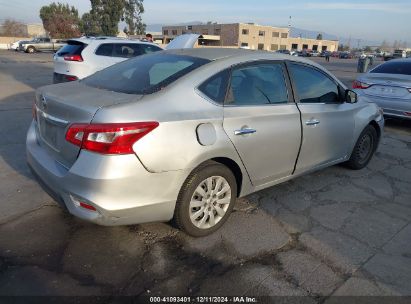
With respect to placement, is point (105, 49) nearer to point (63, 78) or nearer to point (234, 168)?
point (63, 78)

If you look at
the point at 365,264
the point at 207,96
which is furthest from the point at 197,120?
the point at 365,264

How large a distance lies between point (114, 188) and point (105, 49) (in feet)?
24.7

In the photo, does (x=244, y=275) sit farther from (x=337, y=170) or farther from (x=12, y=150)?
(x=12, y=150)

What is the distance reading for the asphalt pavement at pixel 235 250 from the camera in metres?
2.57

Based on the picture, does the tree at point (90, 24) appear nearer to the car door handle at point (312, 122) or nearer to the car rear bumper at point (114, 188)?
the car door handle at point (312, 122)

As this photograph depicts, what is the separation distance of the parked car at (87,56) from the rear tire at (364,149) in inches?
250

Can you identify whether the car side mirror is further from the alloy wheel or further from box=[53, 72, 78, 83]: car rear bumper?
box=[53, 72, 78, 83]: car rear bumper

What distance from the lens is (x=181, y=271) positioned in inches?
107

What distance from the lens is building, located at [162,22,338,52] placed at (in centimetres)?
8212

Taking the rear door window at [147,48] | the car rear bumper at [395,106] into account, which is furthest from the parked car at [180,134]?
the rear door window at [147,48]

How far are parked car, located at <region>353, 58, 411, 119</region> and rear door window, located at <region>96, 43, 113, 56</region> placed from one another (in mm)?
6027

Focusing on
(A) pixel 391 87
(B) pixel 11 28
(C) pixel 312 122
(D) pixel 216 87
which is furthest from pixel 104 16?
(D) pixel 216 87

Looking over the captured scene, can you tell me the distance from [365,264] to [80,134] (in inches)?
95.7

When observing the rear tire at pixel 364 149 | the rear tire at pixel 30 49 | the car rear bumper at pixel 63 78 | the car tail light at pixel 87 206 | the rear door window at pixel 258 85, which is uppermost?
the rear door window at pixel 258 85
